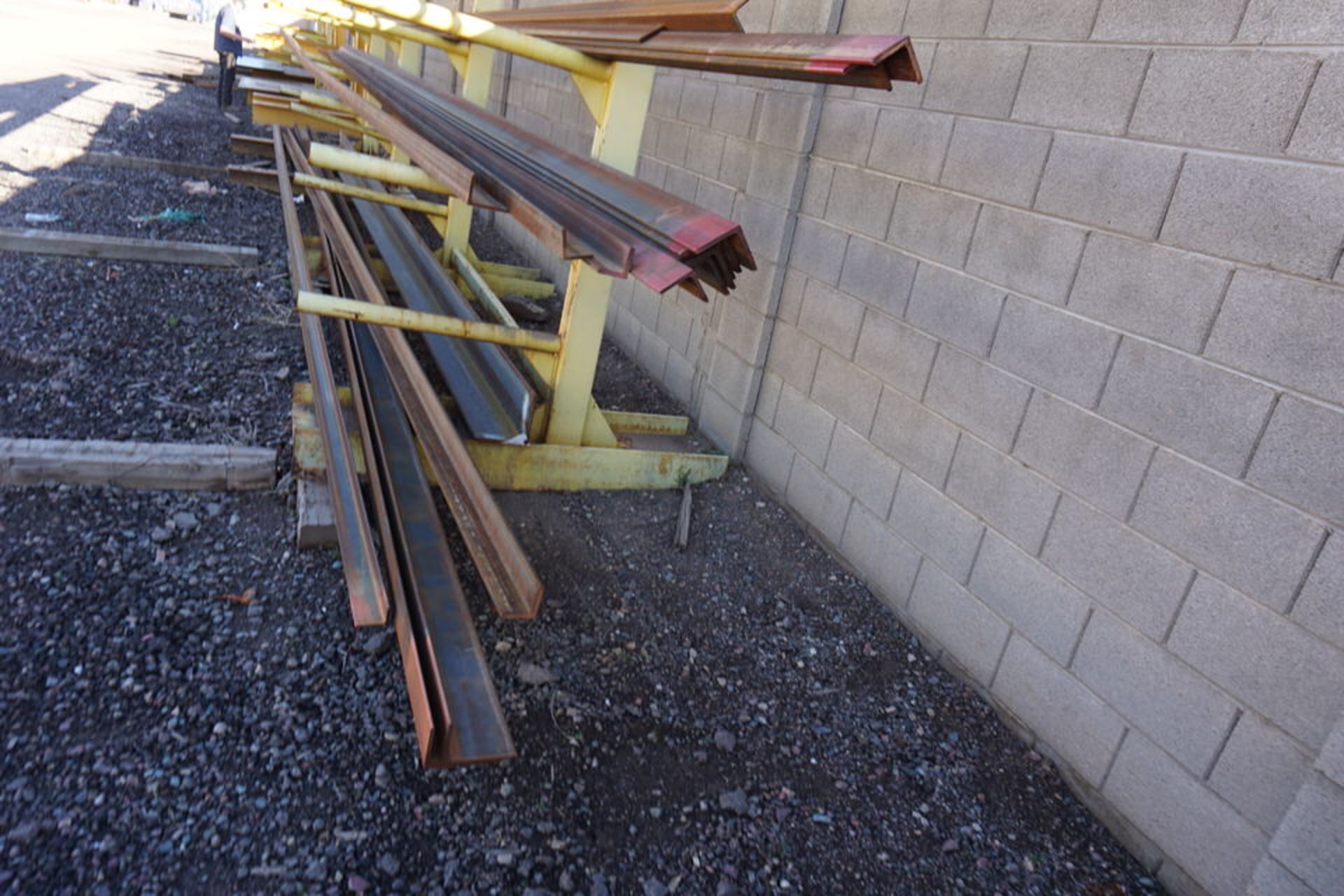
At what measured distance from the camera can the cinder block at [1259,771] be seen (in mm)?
1853

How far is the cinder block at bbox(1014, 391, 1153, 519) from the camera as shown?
2.20 m

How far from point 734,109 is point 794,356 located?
1.26 m

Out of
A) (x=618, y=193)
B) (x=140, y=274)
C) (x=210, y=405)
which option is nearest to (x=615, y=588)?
(x=618, y=193)

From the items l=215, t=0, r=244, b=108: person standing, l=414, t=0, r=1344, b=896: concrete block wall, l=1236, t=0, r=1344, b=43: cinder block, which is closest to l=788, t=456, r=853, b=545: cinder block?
l=414, t=0, r=1344, b=896: concrete block wall

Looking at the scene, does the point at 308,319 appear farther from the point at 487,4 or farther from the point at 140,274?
the point at 487,4

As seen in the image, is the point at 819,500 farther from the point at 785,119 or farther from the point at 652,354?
the point at 652,354

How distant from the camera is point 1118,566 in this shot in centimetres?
223

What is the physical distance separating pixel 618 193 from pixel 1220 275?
63.4 inches

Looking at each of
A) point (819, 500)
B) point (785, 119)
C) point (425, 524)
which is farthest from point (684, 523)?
point (785, 119)

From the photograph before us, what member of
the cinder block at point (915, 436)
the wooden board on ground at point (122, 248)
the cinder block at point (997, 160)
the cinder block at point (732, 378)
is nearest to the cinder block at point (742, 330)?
the cinder block at point (732, 378)

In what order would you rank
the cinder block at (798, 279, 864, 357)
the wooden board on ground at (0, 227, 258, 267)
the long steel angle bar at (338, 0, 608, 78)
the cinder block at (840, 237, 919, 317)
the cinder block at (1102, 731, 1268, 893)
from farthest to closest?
the wooden board on ground at (0, 227, 258, 267) → the cinder block at (798, 279, 864, 357) → the long steel angle bar at (338, 0, 608, 78) → the cinder block at (840, 237, 919, 317) → the cinder block at (1102, 731, 1268, 893)

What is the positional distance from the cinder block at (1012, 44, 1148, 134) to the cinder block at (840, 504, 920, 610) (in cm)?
136

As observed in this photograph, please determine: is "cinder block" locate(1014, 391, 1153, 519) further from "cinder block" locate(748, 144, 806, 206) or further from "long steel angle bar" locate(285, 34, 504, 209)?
"long steel angle bar" locate(285, 34, 504, 209)

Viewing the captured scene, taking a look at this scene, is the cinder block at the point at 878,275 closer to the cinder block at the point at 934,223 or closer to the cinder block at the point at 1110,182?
the cinder block at the point at 934,223
